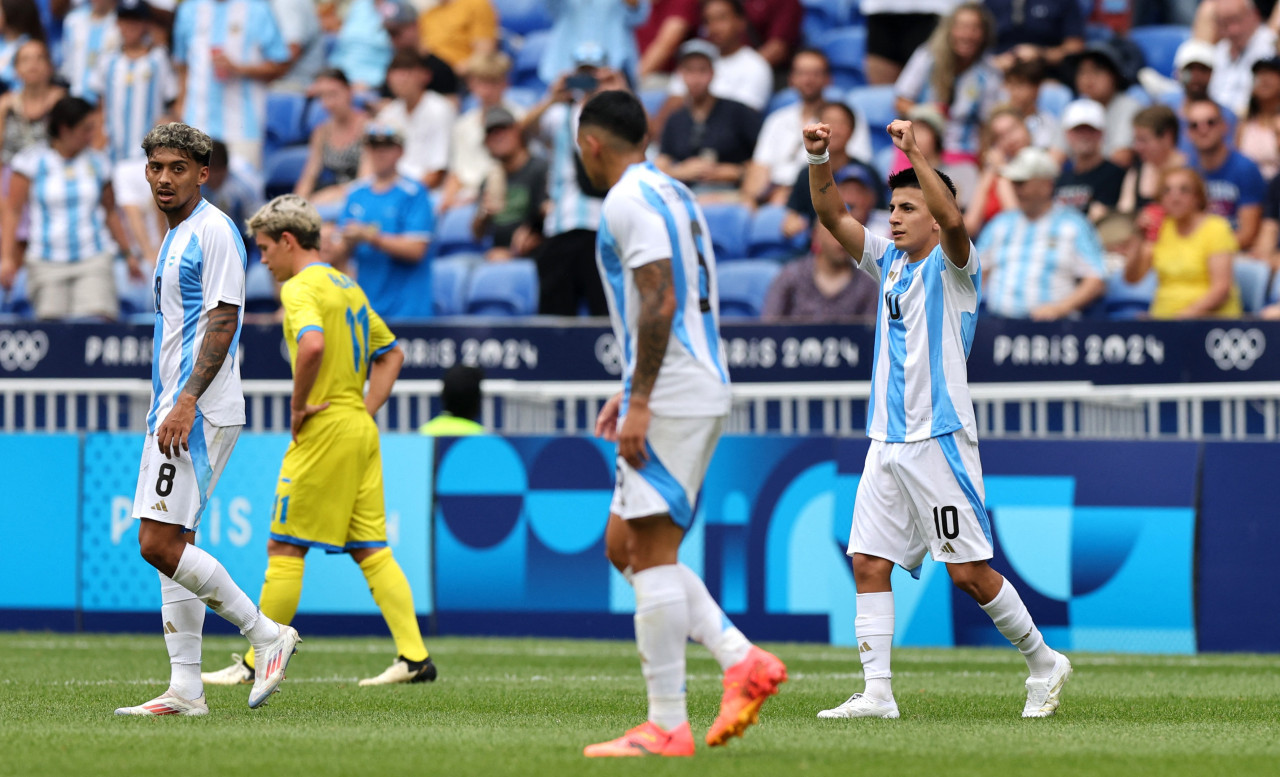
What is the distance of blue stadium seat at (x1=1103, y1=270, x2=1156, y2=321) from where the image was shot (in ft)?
42.7

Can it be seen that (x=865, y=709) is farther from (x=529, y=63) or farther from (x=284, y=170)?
(x=529, y=63)

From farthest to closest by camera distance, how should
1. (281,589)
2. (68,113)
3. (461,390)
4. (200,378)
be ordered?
(68,113) < (461,390) < (281,589) < (200,378)

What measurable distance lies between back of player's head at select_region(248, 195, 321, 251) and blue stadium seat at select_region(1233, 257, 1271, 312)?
7.34 meters

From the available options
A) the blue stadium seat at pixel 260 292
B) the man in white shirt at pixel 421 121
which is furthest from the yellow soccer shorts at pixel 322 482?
the man in white shirt at pixel 421 121

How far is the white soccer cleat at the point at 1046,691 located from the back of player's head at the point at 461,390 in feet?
16.2

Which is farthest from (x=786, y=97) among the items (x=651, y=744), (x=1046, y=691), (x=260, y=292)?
(x=651, y=744)

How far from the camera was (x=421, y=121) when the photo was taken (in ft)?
53.3

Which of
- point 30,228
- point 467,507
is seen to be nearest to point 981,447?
point 467,507

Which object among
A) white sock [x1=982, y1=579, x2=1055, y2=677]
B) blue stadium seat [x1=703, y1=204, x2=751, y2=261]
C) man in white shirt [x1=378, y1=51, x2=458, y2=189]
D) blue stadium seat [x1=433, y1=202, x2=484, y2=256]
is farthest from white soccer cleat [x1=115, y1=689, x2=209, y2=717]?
man in white shirt [x1=378, y1=51, x2=458, y2=189]

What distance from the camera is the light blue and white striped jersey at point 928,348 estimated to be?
7.07m

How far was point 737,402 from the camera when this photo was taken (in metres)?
11.9

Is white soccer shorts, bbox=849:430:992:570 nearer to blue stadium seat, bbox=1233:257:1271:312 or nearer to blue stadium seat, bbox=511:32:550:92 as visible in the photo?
blue stadium seat, bbox=1233:257:1271:312

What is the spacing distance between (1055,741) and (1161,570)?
187 inches

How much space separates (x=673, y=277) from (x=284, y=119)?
1336 cm
